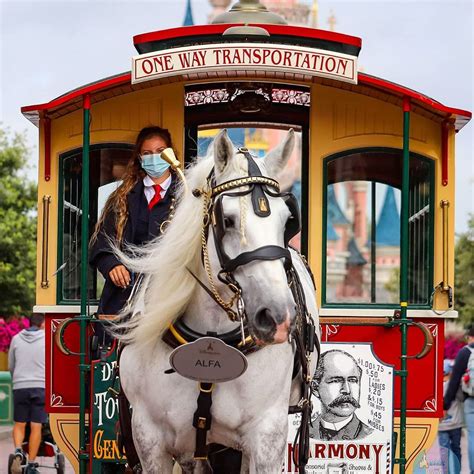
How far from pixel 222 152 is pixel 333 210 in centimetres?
300

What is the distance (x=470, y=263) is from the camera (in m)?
41.3

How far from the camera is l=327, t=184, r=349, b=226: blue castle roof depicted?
28.1 feet

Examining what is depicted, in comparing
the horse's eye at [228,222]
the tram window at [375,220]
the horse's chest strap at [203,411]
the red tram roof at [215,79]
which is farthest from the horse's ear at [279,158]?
the tram window at [375,220]

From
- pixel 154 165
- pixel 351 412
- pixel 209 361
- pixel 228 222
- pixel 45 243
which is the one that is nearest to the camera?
pixel 228 222

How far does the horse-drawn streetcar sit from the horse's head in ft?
1.04

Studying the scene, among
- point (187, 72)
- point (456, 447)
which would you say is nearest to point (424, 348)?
point (187, 72)

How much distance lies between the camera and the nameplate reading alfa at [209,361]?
5.69 meters

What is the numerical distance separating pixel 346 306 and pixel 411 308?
457mm

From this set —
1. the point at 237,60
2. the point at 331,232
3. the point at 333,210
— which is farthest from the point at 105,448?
the point at 237,60

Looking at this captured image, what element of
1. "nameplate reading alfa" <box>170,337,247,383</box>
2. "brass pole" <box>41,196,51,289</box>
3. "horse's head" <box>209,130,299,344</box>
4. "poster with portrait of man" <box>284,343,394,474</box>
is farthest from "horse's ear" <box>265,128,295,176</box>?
"brass pole" <box>41,196,51,289</box>

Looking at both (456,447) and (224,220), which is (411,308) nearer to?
(224,220)

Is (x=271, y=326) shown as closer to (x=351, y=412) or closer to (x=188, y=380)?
(x=188, y=380)

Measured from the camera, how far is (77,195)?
8539 mm

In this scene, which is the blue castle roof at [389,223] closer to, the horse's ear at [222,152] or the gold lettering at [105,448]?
the gold lettering at [105,448]
